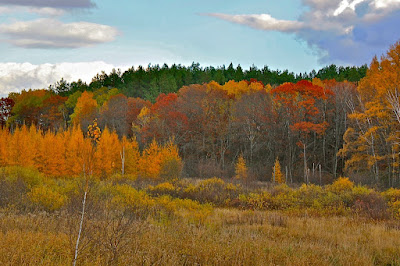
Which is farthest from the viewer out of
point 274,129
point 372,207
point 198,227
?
point 274,129

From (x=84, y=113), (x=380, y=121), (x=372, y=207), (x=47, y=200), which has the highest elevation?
(x=84, y=113)

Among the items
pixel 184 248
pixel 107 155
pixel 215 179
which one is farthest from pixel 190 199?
pixel 107 155

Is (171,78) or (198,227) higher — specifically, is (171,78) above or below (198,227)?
above

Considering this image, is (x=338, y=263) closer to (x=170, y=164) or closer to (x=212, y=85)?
(x=170, y=164)

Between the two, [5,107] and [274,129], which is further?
[5,107]

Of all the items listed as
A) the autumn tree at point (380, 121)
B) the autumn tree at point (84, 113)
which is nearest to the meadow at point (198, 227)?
the autumn tree at point (380, 121)

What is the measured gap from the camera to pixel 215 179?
28250 mm

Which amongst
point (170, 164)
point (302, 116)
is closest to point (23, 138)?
point (170, 164)

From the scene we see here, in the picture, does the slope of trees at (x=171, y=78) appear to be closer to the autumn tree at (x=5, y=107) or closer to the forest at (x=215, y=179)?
the forest at (x=215, y=179)

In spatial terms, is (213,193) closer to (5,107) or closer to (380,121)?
(380,121)

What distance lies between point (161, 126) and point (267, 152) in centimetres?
1570

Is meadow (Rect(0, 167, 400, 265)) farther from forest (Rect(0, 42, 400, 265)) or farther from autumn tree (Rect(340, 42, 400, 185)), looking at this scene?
autumn tree (Rect(340, 42, 400, 185))

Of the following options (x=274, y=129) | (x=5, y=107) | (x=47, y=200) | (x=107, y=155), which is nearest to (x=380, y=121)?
(x=274, y=129)

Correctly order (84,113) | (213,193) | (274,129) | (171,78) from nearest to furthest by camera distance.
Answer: (213,193)
(274,129)
(84,113)
(171,78)
